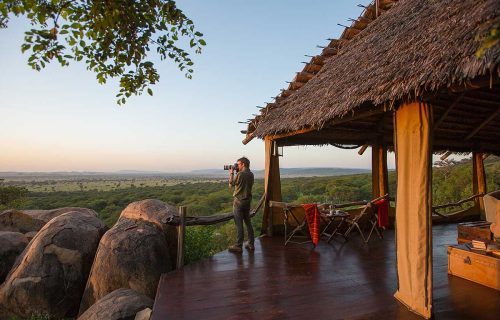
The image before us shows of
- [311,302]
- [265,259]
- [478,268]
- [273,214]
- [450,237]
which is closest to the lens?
[311,302]

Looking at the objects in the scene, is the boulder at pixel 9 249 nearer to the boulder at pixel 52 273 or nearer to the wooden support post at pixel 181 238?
the boulder at pixel 52 273

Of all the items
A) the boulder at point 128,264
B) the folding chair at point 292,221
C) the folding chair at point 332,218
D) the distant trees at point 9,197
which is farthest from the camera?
the distant trees at point 9,197

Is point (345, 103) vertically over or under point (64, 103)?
under

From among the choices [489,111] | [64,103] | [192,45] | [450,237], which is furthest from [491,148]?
[64,103]

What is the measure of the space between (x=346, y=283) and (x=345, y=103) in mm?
2403

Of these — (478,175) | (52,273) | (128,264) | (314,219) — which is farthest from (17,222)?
(478,175)

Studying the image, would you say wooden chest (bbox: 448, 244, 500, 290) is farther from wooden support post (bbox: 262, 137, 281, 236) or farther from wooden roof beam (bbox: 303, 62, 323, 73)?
wooden roof beam (bbox: 303, 62, 323, 73)

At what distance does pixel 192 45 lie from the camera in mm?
3467

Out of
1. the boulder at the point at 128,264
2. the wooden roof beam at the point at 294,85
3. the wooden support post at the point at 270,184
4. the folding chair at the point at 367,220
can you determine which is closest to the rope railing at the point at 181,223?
the boulder at the point at 128,264

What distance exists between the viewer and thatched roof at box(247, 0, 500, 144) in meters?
3.06

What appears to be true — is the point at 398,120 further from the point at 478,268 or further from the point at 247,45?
the point at 247,45

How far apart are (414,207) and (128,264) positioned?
451cm

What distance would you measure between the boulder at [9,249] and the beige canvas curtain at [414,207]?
25.5 ft

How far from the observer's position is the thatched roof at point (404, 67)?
10.0 feet
